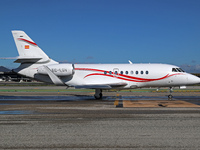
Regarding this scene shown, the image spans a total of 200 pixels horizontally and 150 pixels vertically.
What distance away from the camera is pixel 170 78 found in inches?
979

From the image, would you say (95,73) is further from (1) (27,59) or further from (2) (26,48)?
(2) (26,48)

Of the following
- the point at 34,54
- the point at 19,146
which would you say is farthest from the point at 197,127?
the point at 34,54

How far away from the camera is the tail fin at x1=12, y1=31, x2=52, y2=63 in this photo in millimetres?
25125

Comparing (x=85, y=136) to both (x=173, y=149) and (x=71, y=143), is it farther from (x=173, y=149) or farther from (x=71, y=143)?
(x=173, y=149)

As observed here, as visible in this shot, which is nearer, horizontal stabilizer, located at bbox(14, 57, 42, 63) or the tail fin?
horizontal stabilizer, located at bbox(14, 57, 42, 63)

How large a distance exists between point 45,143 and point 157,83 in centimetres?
1910

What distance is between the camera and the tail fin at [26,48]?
2512cm

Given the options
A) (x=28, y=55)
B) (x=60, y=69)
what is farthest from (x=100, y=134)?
(x=28, y=55)

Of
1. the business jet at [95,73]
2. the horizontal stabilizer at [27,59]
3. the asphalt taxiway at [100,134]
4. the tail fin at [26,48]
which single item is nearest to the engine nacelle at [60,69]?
the business jet at [95,73]

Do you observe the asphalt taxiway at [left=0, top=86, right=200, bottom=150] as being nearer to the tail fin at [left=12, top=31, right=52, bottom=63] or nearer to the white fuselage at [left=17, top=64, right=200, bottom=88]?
the white fuselage at [left=17, top=64, right=200, bottom=88]

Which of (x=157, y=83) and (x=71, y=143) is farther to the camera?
(x=157, y=83)

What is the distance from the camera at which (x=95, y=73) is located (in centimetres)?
2548

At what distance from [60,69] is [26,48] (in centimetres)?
382

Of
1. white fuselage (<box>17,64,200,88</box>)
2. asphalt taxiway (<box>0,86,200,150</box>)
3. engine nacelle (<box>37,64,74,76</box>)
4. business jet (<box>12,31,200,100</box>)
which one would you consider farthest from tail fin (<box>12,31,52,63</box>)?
Answer: asphalt taxiway (<box>0,86,200,150</box>)
